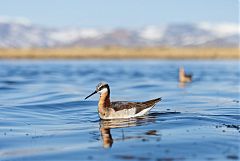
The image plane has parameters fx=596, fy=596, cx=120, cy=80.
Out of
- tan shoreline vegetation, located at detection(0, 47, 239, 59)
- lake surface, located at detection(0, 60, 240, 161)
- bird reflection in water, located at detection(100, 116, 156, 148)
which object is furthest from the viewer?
tan shoreline vegetation, located at detection(0, 47, 239, 59)

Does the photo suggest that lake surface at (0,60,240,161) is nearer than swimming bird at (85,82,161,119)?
Yes

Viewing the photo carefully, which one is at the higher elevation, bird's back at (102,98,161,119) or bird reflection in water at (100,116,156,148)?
bird's back at (102,98,161,119)

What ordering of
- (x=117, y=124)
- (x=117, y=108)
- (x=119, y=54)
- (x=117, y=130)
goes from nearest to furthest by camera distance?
(x=117, y=130) → (x=117, y=124) → (x=117, y=108) → (x=119, y=54)

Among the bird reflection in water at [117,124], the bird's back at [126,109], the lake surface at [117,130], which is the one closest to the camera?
the lake surface at [117,130]

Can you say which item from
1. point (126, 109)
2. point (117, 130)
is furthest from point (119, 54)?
point (117, 130)

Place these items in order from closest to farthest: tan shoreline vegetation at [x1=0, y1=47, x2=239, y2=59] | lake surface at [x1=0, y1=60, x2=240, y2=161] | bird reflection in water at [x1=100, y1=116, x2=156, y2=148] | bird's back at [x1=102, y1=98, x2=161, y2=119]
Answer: lake surface at [x1=0, y1=60, x2=240, y2=161]
bird reflection in water at [x1=100, y1=116, x2=156, y2=148]
bird's back at [x1=102, y1=98, x2=161, y2=119]
tan shoreline vegetation at [x1=0, y1=47, x2=239, y2=59]

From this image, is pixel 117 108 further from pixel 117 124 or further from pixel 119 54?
pixel 119 54

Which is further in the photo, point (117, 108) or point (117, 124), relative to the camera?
point (117, 108)

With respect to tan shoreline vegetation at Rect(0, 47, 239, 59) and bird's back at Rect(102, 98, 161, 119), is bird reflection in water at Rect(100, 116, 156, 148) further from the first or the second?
tan shoreline vegetation at Rect(0, 47, 239, 59)

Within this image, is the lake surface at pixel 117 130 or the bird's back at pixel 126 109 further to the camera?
the bird's back at pixel 126 109

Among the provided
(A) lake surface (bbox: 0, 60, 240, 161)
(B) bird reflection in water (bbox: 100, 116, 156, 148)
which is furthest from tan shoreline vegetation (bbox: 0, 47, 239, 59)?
(B) bird reflection in water (bbox: 100, 116, 156, 148)

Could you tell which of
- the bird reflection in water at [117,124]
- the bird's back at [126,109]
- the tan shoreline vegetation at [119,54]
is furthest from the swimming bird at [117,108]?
the tan shoreline vegetation at [119,54]

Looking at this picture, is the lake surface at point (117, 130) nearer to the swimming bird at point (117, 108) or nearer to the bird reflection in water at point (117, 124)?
the bird reflection in water at point (117, 124)

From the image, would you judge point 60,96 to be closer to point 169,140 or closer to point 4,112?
point 4,112
